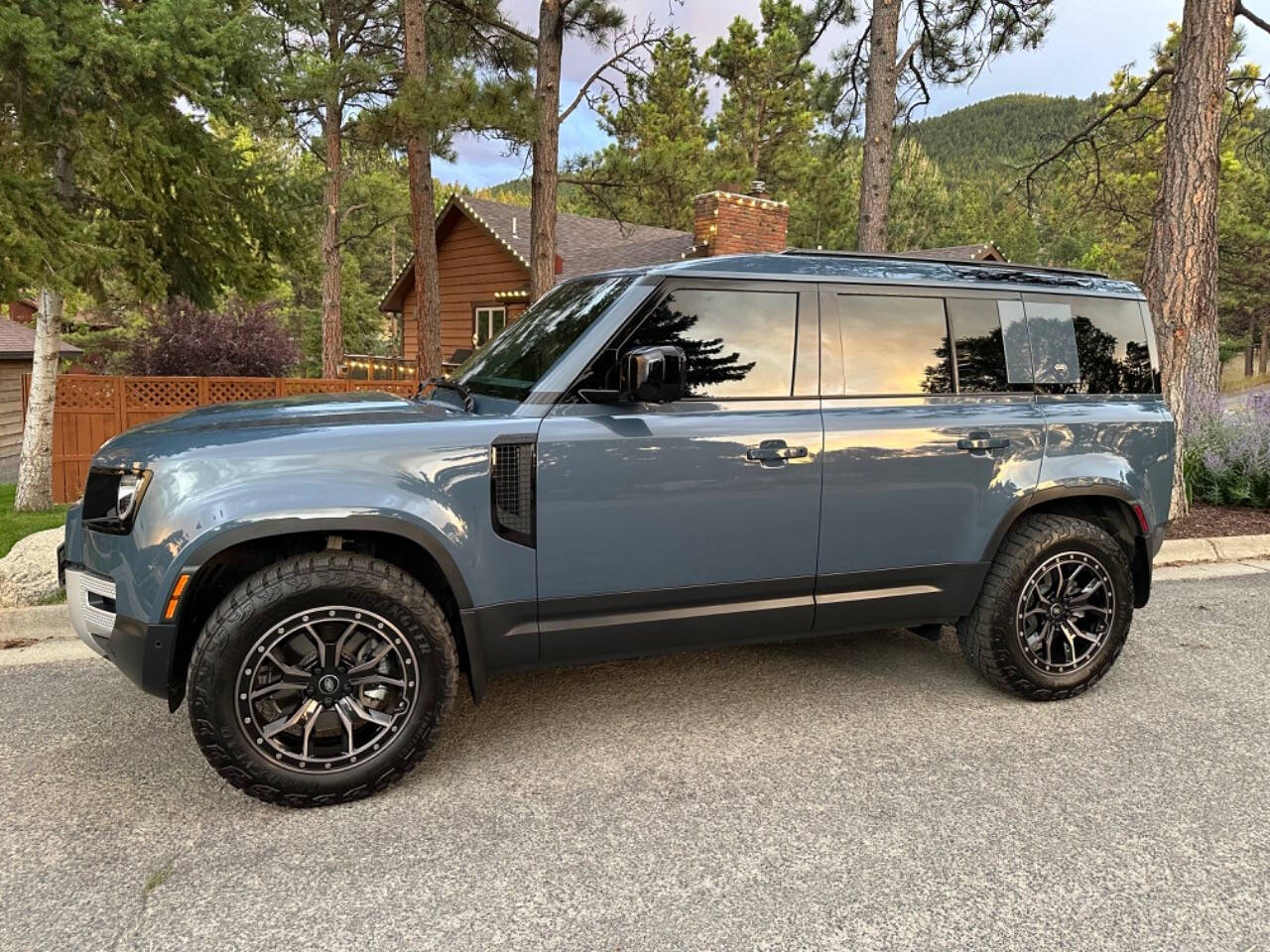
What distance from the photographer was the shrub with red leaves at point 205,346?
14742mm

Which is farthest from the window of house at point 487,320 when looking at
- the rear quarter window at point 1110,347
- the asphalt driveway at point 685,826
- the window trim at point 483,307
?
the rear quarter window at point 1110,347

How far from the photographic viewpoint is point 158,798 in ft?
10.3

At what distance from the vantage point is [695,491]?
11.2ft

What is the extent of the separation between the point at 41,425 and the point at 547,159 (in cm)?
673

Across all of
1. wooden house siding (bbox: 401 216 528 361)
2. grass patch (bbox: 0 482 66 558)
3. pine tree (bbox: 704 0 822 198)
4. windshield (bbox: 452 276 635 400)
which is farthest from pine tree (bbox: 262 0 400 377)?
pine tree (bbox: 704 0 822 198)

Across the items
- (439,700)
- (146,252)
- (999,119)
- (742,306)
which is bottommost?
(439,700)

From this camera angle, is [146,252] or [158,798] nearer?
[158,798]

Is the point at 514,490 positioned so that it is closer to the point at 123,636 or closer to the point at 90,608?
the point at 123,636

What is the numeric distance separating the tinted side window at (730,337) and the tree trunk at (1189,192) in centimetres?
612

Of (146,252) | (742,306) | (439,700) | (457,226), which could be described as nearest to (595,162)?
(457,226)

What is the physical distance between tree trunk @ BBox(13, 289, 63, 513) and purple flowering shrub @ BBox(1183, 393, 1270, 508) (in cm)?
1224

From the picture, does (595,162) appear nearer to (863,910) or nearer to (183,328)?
(183,328)

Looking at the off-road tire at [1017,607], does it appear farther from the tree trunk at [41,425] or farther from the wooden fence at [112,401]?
the tree trunk at [41,425]

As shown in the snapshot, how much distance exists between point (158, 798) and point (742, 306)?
2969mm
